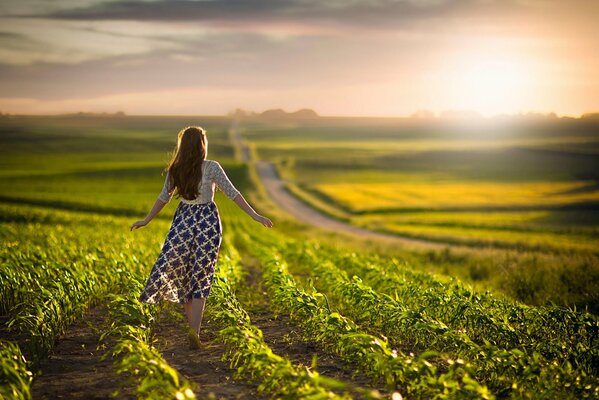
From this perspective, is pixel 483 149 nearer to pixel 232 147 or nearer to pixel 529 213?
pixel 232 147

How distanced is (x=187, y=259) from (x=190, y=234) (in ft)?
1.13

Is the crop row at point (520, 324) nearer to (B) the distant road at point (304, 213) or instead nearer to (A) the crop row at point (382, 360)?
(A) the crop row at point (382, 360)

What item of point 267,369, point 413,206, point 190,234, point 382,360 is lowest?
point 413,206

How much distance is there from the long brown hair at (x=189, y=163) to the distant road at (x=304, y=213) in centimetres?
2733

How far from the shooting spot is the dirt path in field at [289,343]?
21.4 feet

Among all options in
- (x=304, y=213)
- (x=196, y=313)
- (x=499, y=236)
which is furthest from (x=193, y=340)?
(x=304, y=213)

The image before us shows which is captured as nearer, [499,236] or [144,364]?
[144,364]

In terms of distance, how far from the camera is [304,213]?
57.7m

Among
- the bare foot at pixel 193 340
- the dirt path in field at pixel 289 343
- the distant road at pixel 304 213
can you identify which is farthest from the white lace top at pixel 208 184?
the distant road at pixel 304 213

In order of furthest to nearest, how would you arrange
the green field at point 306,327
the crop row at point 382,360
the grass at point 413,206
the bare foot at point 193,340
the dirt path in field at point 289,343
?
the grass at point 413,206
the bare foot at point 193,340
the dirt path in field at point 289,343
the green field at point 306,327
the crop row at point 382,360

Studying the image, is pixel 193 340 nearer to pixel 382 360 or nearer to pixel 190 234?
pixel 190 234

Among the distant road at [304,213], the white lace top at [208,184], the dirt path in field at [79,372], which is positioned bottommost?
the distant road at [304,213]

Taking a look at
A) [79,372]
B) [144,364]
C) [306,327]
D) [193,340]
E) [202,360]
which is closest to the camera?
[144,364]

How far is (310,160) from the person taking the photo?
115375mm
